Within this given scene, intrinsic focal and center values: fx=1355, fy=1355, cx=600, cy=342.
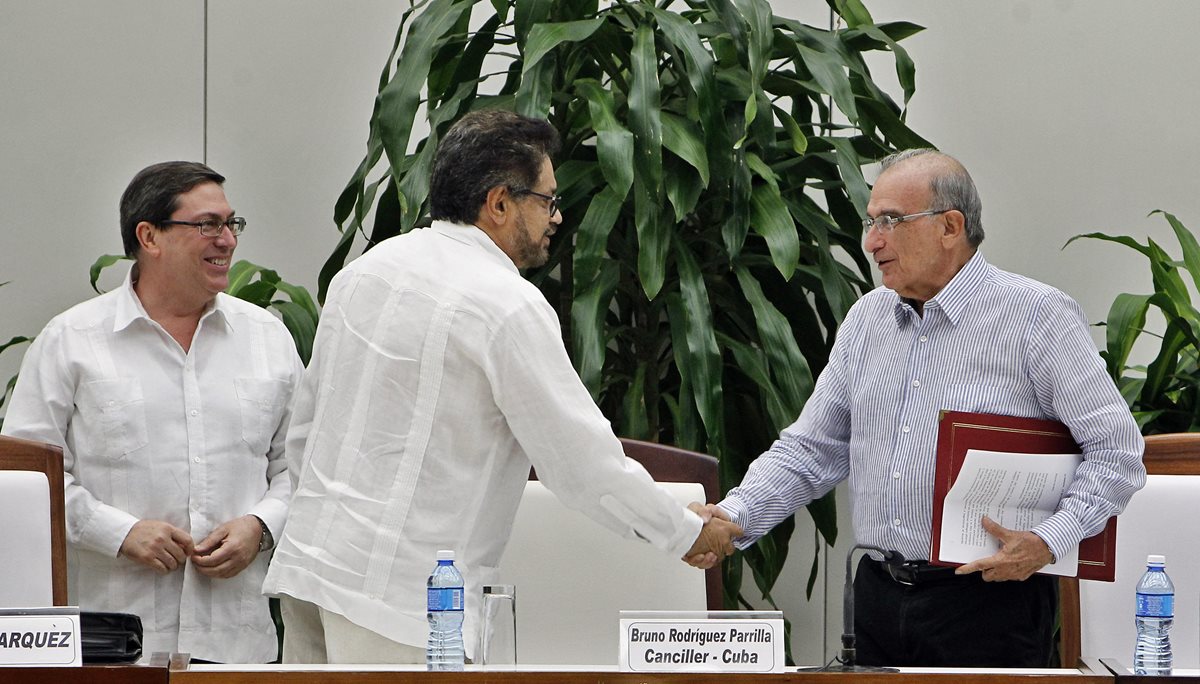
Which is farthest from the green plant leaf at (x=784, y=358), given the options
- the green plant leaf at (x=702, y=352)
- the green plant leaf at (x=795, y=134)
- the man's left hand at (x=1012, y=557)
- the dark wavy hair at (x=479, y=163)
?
the dark wavy hair at (x=479, y=163)

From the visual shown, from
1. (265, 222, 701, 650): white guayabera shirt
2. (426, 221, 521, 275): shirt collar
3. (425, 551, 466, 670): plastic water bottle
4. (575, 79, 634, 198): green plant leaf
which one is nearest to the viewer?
(425, 551, 466, 670): plastic water bottle

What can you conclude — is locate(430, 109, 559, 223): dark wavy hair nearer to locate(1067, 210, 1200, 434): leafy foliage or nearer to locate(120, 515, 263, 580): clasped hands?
locate(120, 515, 263, 580): clasped hands

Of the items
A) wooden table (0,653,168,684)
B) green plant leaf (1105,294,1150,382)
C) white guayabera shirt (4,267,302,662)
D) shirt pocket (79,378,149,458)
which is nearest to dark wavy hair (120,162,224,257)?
white guayabera shirt (4,267,302,662)

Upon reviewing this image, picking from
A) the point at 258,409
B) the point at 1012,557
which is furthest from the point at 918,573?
the point at 258,409

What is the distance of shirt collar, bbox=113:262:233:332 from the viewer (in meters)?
2.43

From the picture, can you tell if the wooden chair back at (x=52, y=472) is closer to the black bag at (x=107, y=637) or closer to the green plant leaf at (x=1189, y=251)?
the black bag at (x=107, y=637)

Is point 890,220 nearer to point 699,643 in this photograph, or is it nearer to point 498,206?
point 498,206

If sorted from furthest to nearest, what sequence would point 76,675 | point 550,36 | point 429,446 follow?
point 550,36 < point 429,446 < point 76,675

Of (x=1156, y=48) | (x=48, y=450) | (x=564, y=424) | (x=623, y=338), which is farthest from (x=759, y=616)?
(x=1156, y=48)

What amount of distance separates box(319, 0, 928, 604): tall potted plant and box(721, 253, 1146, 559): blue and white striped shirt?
48cm

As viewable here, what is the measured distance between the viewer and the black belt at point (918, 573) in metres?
2.12

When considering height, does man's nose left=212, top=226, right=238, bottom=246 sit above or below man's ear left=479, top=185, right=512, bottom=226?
above

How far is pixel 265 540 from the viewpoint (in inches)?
94.9

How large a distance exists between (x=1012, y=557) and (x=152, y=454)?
1.46m
